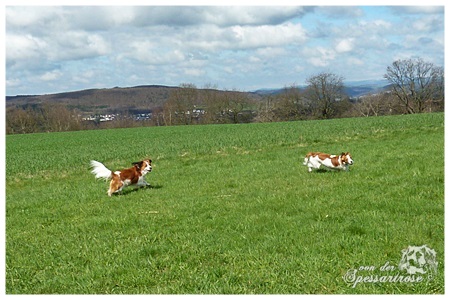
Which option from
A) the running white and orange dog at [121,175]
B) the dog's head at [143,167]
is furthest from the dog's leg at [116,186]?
the dog's head at [143,167]

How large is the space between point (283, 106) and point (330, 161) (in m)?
73.2

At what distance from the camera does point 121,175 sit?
10.7 m

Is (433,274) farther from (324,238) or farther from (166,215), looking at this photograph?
(166,215)

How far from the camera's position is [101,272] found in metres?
5.58

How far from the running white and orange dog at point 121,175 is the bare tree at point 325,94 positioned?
7408 centimetres

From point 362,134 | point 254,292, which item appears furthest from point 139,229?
point 362,134

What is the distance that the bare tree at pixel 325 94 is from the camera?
269ft

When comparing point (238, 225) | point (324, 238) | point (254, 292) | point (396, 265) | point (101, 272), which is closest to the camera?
point (254, 292)

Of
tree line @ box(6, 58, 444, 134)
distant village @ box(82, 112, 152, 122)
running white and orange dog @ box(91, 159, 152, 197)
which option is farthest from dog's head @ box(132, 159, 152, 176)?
distant village @ box(82, 112, 152, 122)

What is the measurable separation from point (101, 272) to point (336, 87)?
269ft

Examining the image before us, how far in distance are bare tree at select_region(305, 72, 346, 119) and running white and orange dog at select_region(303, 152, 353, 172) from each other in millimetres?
72081

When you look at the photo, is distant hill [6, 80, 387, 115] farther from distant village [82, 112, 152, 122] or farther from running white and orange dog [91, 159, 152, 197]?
running white and orange dog [91, 159, 152, 197]

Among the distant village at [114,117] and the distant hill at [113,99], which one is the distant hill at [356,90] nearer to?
the distant hill at [113,99]

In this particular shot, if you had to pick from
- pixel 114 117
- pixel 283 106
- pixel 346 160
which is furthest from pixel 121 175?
pixel 114 117
